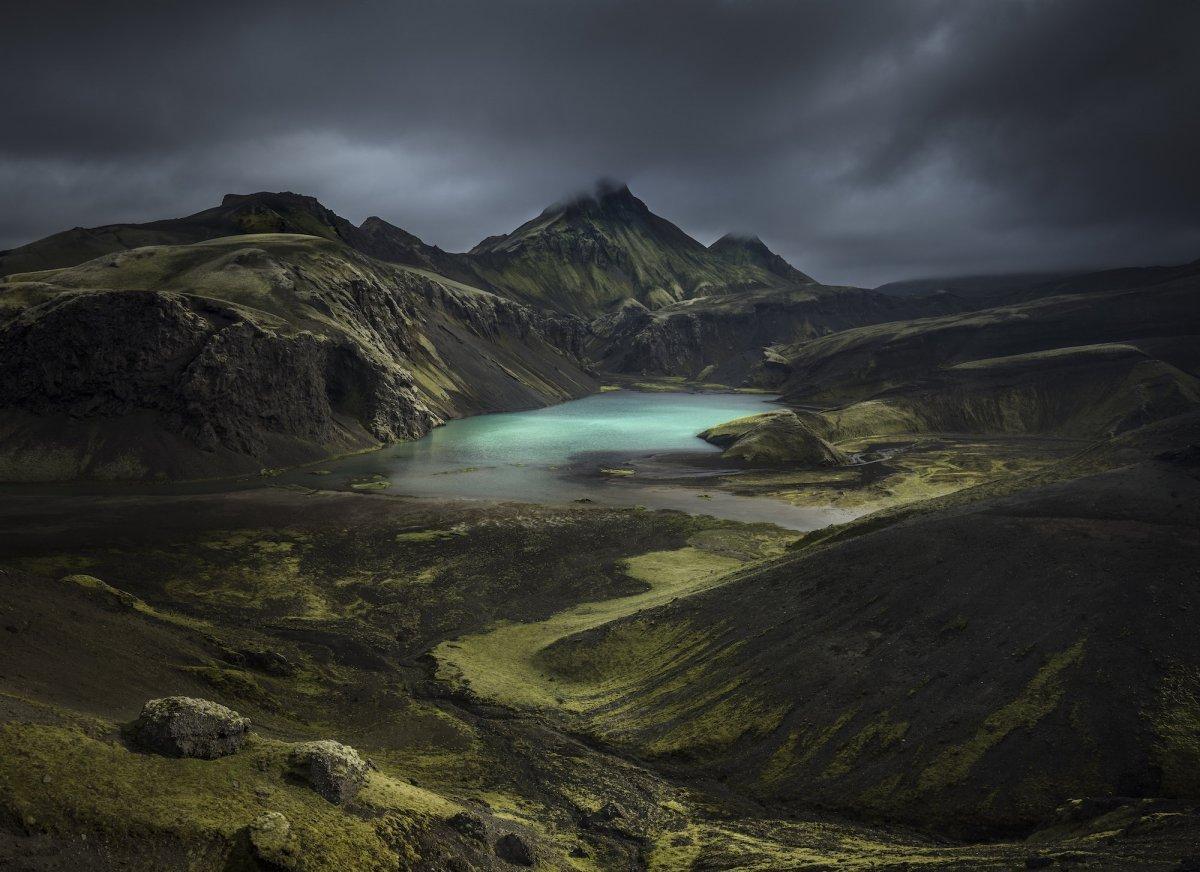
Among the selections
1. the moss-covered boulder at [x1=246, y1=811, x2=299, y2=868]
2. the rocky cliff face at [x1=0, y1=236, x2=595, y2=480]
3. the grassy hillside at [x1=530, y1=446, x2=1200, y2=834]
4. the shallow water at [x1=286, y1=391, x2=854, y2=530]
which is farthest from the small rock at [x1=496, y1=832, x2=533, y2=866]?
the rocky cliff face at [x1=0, y1=236, x2=595, y2=480]

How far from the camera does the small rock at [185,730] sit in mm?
15609

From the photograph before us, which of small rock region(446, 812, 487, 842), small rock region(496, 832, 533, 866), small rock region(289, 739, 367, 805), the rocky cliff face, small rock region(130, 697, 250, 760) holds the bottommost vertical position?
small rock region(496, 832, 533, 866)

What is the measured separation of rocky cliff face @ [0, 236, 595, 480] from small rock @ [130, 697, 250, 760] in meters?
75.1

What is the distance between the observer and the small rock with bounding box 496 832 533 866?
1750cm

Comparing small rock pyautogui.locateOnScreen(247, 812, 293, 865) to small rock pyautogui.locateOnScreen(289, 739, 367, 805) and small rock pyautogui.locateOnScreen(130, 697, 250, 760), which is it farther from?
small rock pyautogui.locateOnScreen(130, 697, 250, 760)

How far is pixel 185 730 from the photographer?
15.8m

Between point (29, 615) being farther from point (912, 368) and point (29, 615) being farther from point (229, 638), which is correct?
point (912, 368)

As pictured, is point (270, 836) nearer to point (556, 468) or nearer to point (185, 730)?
point (185, 730)

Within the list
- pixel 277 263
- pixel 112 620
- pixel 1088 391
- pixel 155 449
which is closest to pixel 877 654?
pixel 112 620

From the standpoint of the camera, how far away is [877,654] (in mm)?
27578

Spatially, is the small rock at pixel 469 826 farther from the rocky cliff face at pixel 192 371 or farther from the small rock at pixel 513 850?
the rocky cliff face at pixel 192 371

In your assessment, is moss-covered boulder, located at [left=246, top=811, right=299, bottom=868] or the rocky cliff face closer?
moss-covered boulder, located at [left=246, top=811, right=299, bottom=868]

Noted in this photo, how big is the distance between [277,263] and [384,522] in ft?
279

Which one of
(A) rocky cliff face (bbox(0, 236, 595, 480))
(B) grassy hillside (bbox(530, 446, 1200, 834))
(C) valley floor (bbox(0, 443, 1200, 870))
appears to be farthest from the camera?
(A) rocky cliff face (bbox(0, 236, 595, 480))
